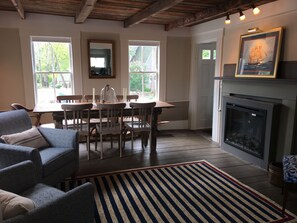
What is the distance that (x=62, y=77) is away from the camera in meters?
4.77

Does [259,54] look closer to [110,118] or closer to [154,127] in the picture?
[154,127]

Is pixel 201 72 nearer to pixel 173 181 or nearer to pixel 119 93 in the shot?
pixel 119 93

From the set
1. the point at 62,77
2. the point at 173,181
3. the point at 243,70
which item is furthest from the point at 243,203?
the point at 62,77

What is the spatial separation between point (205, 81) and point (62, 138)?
3858mm

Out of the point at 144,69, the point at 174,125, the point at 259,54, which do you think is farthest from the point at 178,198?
the point at 144,69

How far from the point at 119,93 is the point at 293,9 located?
3.43m

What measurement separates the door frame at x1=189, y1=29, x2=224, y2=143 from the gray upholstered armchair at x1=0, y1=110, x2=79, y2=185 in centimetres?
296

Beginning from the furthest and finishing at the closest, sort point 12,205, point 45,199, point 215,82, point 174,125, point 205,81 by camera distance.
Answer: point 174,125 < point 205,81 < point 215,82 < point 45,199 < point 12,205

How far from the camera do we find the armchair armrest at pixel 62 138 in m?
2.87

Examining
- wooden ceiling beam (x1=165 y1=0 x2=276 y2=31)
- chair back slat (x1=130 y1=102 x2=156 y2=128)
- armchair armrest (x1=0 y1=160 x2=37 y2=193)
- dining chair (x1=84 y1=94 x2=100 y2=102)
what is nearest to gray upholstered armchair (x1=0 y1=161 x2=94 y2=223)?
armchair armrest (x1=0 y1=160 x2=37 y2=193)

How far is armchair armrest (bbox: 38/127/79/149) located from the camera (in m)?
2.87

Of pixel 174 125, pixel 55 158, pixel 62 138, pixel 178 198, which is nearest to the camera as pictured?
pixel 55 158

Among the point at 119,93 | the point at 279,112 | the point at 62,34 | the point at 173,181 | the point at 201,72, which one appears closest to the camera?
the point at 173,181

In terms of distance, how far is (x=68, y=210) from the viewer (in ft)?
4.61
